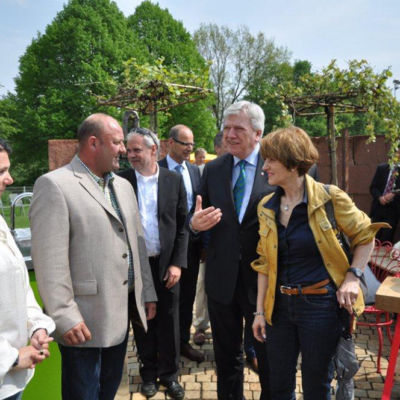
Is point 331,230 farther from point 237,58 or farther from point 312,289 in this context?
point 237,58

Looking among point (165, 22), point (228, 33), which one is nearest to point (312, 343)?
point (165, 22)

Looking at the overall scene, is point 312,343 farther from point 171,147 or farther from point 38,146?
point 38,146

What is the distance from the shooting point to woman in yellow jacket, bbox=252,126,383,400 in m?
2.08

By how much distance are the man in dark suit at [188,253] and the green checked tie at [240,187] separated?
3.68 feet

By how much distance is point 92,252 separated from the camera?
7.16 ft

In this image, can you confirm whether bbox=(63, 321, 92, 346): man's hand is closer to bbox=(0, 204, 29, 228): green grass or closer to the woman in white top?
the woman in white top

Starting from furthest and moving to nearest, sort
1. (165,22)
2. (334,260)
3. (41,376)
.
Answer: (165,22) → (41,376) → (334,260)

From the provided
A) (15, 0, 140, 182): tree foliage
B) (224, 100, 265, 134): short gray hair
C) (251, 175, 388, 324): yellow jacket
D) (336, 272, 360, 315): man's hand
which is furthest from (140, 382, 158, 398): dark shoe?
(15, 0, 140, 182): tree foliage

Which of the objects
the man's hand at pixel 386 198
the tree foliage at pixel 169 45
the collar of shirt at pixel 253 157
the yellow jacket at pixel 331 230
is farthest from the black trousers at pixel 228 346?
the tree foliage at pixel 169 45

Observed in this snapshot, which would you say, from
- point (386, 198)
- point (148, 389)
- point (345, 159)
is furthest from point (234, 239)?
point (345, 159)

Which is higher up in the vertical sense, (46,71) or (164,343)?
(46,71)

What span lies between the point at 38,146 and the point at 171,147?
1951 cm

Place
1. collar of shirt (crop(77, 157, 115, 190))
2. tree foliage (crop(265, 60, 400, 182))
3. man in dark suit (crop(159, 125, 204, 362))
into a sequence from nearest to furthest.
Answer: collar of shirt (crop(77, 157, 115, 190)) < man in dark suit (crop(159, 125, 204, 362)) < tree foliage (crop(265, 60, 400, 182))

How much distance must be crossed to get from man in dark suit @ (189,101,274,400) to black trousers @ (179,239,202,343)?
1.38 metres
